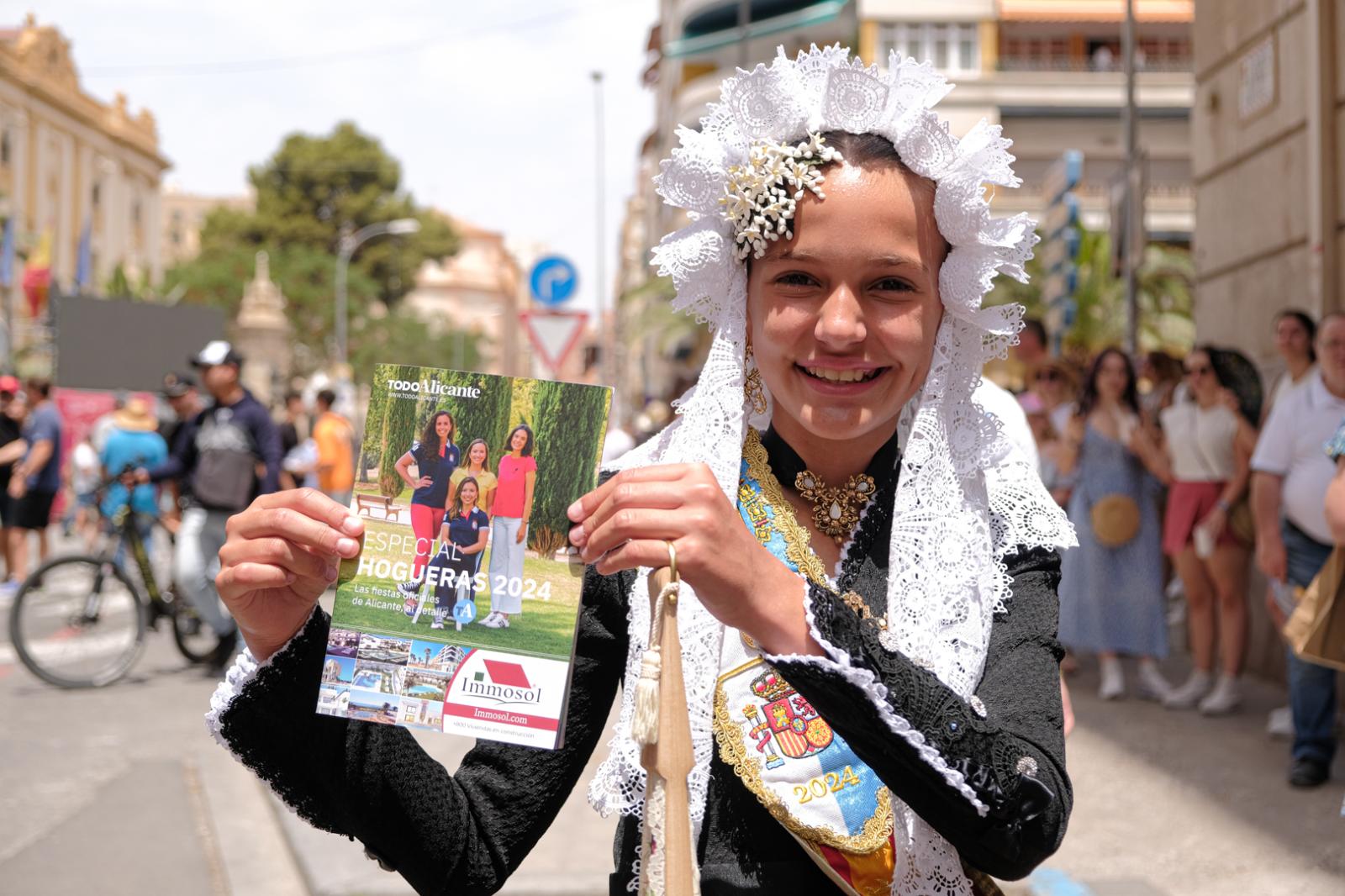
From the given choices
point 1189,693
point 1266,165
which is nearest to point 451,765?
point 1189,693

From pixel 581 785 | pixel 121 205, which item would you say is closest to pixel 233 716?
pixel 581 785

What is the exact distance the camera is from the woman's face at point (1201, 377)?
7.55m

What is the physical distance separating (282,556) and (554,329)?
1037 cm

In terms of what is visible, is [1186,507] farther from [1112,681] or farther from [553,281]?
[553,281]

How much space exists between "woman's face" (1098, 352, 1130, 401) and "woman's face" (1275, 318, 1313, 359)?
4.59ft

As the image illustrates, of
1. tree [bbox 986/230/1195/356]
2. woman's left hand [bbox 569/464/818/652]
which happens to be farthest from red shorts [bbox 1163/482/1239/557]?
tree [bbox 986/230/1195/356]

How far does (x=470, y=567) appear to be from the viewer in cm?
146

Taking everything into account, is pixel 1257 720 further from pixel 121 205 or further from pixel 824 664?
pixel 121 205

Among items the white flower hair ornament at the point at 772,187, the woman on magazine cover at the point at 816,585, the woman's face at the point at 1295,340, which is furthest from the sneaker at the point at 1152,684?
the white flower hair ornament at the point at 772,187

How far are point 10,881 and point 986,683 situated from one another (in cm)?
434

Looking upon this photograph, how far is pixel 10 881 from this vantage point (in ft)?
15.8

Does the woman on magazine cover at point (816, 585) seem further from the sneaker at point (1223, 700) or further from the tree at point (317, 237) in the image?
the tree at point (317, 237)

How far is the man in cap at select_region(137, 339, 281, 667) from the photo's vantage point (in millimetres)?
8469

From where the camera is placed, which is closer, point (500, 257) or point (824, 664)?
point (824, 664)
